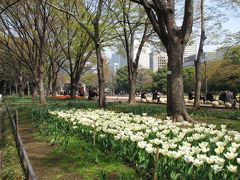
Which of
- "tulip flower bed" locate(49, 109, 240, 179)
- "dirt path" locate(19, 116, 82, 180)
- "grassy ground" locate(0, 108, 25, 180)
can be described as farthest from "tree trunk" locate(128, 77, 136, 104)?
"tulip flower bed" locate(49, 109, 240, 179)

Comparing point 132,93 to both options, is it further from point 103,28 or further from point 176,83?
point 176,83

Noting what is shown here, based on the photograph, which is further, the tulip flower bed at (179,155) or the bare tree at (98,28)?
the bare tree at (98,28)

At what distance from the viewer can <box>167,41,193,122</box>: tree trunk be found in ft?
43.5

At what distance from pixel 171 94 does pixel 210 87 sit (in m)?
59.1

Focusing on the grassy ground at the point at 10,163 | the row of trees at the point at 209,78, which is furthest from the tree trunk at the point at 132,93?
the row of trees at the point at 209,78

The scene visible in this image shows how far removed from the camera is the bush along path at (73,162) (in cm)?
639

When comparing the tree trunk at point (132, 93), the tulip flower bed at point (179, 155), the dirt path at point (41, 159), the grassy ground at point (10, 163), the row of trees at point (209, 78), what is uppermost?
the row of trees at point (209, 78)

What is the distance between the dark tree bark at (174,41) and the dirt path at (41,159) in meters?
4.74

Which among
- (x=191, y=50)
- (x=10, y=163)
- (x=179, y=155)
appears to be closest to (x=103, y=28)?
(x=10, y=163)

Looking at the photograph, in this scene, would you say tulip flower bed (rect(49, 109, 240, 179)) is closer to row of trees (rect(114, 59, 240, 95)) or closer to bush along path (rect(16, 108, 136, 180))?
bush along path (rect(16, 108, 136, 180))

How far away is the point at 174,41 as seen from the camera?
Result: 13.2m

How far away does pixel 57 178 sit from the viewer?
254 inches

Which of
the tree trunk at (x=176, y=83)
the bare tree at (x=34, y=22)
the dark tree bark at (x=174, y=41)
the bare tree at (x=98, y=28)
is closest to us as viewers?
the dark tree bark at (x=174, y=41)

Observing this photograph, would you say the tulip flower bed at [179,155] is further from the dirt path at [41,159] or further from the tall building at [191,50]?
the tall building at [191,50]
